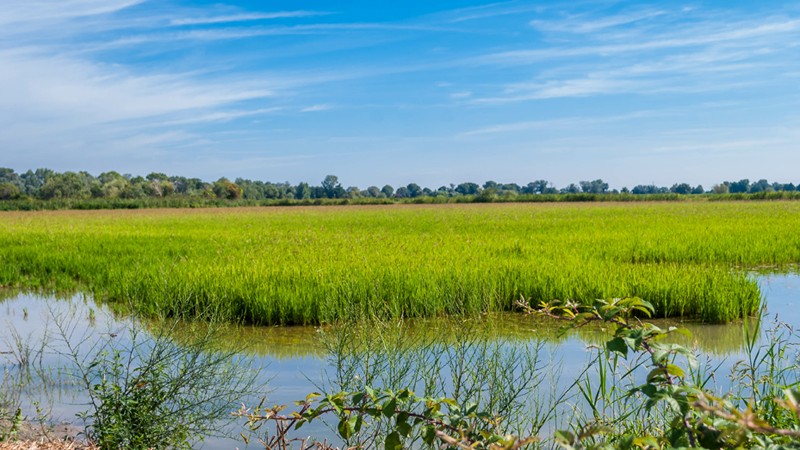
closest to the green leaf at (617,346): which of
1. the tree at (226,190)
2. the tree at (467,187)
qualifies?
the tree at (226,190)

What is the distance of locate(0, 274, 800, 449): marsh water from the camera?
191 inches

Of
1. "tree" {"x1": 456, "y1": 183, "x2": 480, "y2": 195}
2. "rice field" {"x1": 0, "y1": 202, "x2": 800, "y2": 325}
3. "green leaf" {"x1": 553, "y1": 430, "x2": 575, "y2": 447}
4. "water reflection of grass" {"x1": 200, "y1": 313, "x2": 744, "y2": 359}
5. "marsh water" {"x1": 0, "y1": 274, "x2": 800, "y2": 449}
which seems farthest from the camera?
"tree" {"x1": 456, "y1": 183, "x2": 480, "y2": 195}

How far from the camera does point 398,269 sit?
10914mm

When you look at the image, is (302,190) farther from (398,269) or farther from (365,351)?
(365,351)

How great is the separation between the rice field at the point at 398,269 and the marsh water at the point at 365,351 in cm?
41

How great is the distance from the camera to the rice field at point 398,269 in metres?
9.12

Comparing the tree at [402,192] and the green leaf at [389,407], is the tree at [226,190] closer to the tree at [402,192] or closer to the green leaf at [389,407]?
the tree at [402,192]

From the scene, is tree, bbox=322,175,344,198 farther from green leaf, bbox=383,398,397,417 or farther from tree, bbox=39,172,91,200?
green leaf, bbox=383,398,397,417

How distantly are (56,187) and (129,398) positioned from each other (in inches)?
3327

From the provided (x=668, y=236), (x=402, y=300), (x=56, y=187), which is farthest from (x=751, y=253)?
(x=56, y=187)

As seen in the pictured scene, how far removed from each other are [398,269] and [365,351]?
5841 millimetres

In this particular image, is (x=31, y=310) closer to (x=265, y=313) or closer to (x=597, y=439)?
(x=265, y=313)

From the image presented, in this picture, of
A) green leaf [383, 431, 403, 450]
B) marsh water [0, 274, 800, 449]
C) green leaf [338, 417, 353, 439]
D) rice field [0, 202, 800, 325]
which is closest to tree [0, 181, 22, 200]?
rice field [0, 202, 800, 325]

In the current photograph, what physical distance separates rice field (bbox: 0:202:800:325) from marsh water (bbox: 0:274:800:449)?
410 mm
